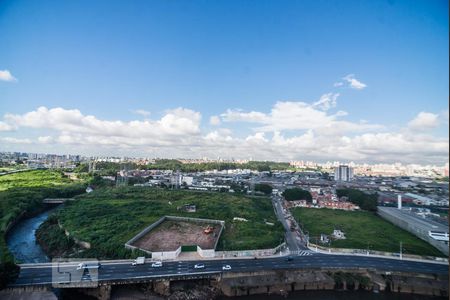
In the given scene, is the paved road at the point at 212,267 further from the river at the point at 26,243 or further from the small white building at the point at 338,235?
the small white building at the point at 338,235

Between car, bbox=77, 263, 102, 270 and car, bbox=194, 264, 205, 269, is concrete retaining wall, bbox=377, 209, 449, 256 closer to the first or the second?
car, bbox=194, 264, 205, 269

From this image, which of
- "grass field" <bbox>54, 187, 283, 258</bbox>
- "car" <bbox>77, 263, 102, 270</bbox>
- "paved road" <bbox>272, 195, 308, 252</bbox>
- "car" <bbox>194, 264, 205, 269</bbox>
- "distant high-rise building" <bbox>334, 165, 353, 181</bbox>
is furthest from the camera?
"distant high-rise building" <bbox>334, 165, 353, 181</bbox>

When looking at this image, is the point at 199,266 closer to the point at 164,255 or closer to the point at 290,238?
the point at 164,255

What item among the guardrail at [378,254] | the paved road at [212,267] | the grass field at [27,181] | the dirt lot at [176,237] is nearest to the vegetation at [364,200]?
the guardrail at [378,254]

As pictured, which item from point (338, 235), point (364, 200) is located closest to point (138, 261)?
point (338, 235)

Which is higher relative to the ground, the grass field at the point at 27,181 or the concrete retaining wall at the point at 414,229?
the grass field at the point at 27,181

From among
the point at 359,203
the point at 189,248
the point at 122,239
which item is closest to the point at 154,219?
the point at 122,239

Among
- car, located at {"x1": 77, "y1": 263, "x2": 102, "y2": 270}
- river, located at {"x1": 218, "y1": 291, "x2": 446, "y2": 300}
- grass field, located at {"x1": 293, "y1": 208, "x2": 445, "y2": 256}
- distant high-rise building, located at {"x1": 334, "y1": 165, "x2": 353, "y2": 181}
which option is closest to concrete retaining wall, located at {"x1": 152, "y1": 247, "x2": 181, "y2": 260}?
car, located at {"x1": 77, "y1": 263, "x2": 102, "y2": 270}
